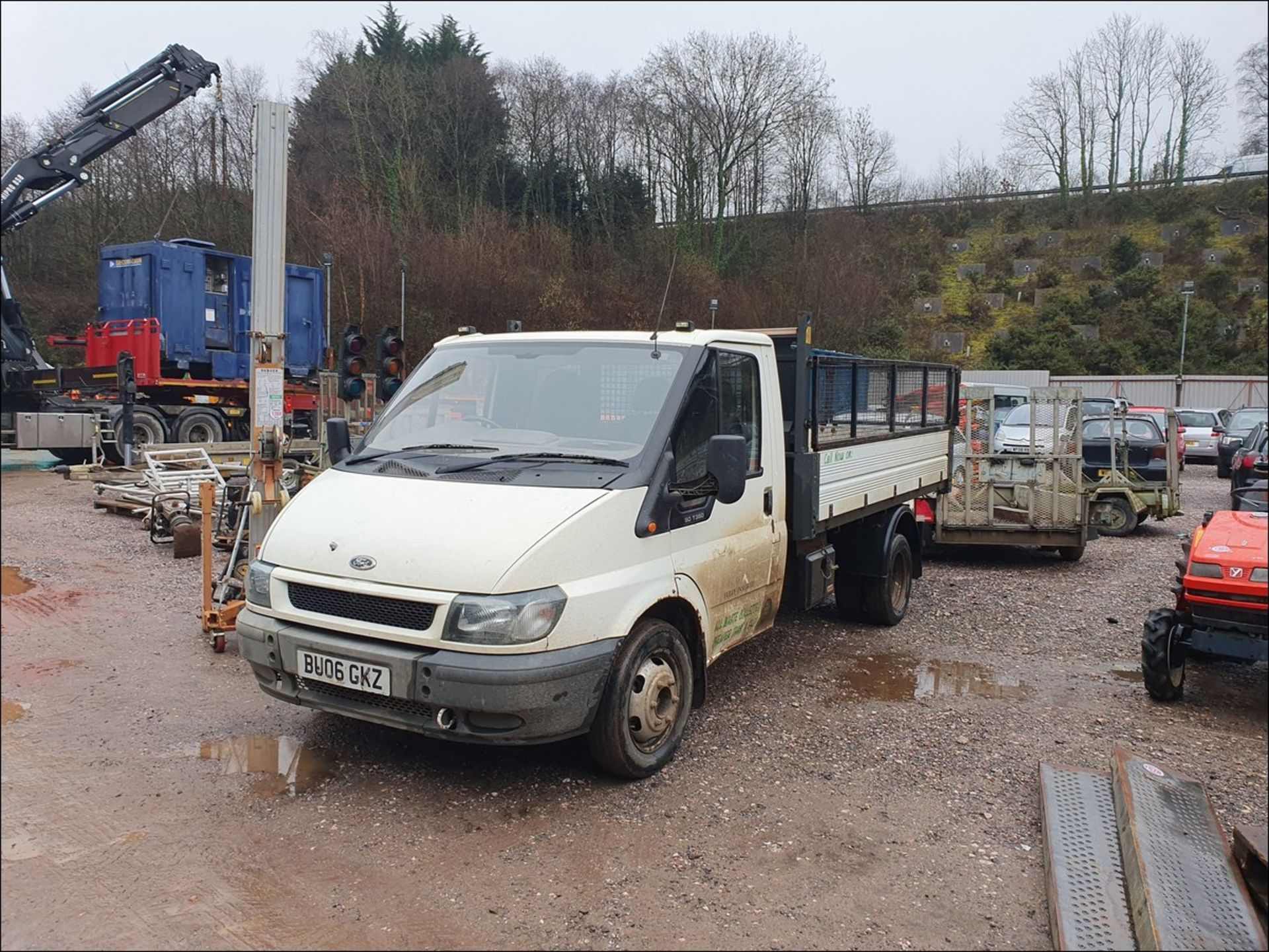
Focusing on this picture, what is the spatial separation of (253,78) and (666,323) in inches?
453

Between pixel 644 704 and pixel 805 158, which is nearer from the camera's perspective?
pixel 644 704

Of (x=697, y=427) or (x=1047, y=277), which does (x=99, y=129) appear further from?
(x=1047, y=277)

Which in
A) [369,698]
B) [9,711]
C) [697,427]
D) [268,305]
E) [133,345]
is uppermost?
[133,345]

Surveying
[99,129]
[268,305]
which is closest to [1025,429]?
[268,305]

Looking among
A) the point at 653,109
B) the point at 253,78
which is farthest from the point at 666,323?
the point at 253,78

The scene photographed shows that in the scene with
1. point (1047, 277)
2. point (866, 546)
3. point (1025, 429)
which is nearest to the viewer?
point (1047, 277)

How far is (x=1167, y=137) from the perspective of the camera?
2.65m

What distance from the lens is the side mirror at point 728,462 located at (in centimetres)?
441

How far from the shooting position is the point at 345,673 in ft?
13.2

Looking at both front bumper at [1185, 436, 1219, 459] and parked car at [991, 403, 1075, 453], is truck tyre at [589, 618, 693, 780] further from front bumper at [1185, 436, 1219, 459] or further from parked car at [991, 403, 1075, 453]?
front bumper at [1185, 436, 1219, 459]

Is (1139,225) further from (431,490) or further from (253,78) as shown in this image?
(253,78)

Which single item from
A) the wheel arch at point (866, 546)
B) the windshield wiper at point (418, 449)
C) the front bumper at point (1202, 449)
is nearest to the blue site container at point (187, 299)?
the wheel arch at point (866, 546)

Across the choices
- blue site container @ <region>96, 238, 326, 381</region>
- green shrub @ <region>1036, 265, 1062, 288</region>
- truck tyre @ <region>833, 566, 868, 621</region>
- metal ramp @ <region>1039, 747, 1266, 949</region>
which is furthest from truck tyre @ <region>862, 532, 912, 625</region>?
→ blue site container @ <region>96, 238, 326, 381</region>

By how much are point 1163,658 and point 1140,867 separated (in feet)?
8.73
